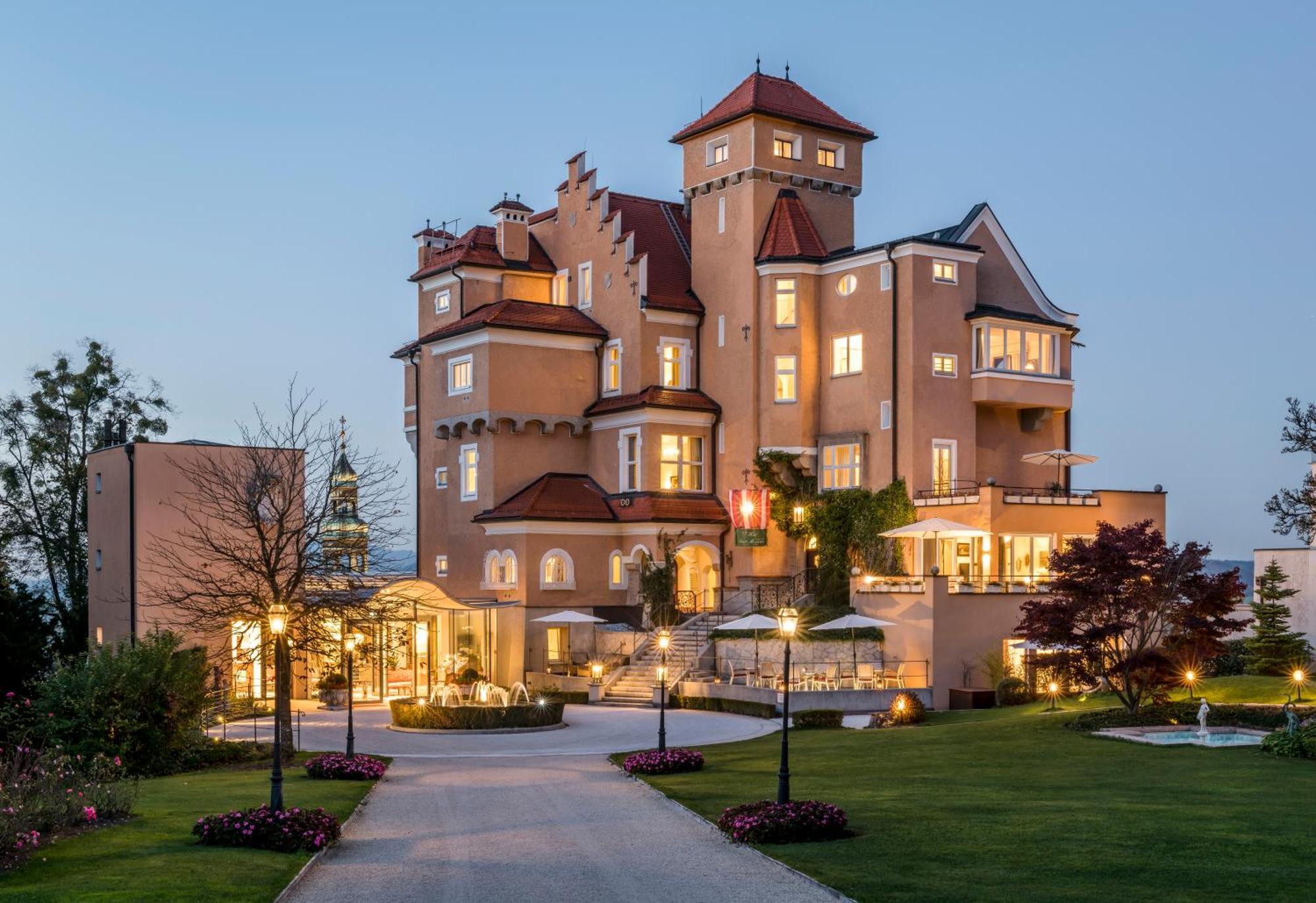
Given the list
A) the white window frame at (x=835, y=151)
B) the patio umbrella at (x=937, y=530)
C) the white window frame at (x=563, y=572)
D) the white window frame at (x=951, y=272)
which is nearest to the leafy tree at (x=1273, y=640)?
the patio umbrella at (x=937, y=530)

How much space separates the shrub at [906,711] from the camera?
37.3m

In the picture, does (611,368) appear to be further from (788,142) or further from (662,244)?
(788,142)

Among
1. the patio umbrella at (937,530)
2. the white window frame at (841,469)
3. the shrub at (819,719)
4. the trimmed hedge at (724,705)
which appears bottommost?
the trimmed hedge at (724,705)

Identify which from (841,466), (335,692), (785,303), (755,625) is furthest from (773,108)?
(335,692)

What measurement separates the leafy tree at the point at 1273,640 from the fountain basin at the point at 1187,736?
472 inches

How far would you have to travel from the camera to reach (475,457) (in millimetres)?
56188

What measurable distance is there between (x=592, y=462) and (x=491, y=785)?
2990cm

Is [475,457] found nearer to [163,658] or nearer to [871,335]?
[871,335]

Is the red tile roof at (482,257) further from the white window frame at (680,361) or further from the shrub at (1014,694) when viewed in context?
the shrub at (1014,694)

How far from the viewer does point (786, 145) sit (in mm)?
53938

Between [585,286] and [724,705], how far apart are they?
72.3 ft

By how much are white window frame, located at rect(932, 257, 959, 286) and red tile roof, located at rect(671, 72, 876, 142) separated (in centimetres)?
873

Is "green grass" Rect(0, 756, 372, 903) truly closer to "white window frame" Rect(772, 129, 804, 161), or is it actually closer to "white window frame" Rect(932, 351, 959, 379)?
"white window frame" Rect(932, 351, 959, 379)

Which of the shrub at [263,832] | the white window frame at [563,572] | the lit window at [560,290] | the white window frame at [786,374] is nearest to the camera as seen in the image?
the shrub at [263,832]
